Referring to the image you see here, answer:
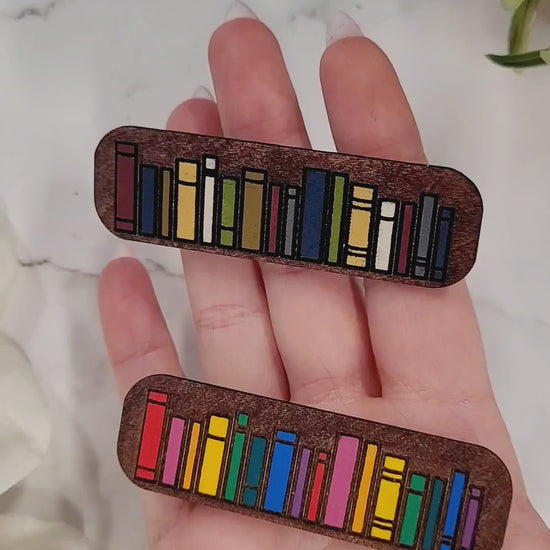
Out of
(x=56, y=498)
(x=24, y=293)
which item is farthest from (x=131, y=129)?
(x=56, y=498)

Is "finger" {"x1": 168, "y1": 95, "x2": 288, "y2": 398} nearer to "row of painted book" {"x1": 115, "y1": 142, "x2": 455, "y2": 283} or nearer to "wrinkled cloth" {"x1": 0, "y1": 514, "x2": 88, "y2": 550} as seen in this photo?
"row of painted book" {"x1": 115, "y1": 142, "x2": 455, "y2": 283}

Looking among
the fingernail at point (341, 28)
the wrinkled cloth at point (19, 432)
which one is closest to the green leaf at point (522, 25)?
the fingernail at point (341, 28)

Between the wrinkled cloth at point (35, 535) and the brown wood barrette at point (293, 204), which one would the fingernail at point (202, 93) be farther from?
the wrinkled cloth at point (35, 535)

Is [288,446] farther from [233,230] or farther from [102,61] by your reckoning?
[102,61]

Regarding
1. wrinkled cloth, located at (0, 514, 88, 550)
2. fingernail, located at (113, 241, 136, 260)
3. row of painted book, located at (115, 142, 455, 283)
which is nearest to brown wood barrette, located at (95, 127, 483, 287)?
row of painted book, located at (115, 142, 455, 283)

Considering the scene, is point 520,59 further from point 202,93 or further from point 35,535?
point 35,535

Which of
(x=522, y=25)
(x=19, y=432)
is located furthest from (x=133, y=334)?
(x=522, y=25)
